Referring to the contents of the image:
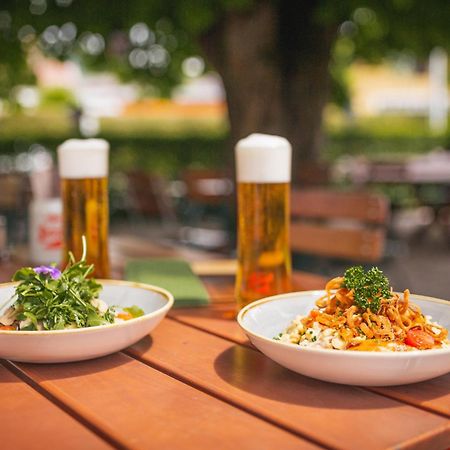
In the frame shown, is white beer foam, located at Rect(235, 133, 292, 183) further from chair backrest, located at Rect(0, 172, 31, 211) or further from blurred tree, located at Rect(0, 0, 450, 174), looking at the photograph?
blurred tree, located at Rect(0, 0, 450, 174)

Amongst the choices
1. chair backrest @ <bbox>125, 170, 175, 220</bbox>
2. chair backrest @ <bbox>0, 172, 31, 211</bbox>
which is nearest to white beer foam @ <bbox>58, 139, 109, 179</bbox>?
chair backrest @ <bbox>0, 172, 31, 211</bbox>

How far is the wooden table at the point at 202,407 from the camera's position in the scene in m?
0.75

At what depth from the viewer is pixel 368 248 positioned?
2.17 metres

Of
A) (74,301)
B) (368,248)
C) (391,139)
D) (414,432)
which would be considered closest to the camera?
(414,432)

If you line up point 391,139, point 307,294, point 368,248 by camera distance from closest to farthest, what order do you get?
point 307,294
point 368,248
point 391,139

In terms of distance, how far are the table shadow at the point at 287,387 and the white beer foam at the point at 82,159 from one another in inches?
23.1

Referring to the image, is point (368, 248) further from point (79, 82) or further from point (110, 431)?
point (79, 82)

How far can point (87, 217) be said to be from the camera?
1479mm

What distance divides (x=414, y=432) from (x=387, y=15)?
396cm

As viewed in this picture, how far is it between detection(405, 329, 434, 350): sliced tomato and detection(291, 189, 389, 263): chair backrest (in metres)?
1.19

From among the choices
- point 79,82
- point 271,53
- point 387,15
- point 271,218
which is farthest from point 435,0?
point 79,82

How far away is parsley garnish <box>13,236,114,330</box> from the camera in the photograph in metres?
1.03

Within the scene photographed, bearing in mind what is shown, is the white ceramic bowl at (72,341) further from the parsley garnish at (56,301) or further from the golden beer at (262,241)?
the golden beer at (262,241)

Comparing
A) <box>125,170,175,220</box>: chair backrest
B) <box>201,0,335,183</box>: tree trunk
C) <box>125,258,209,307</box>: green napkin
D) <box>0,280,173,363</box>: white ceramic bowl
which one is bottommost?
<box>125,170,175,220</box>: chair backrest
